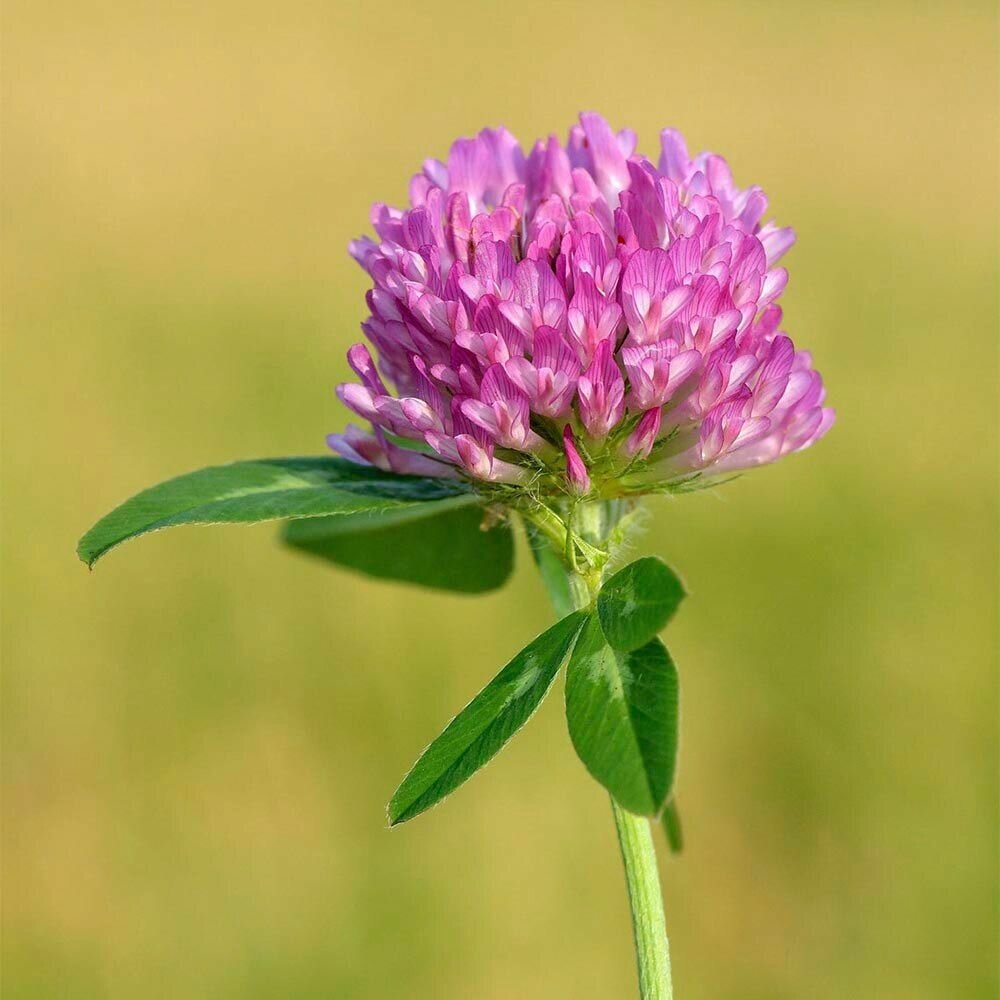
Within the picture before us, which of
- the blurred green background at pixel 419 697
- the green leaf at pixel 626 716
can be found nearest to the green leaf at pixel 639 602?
the green leaf at pixel 626 716

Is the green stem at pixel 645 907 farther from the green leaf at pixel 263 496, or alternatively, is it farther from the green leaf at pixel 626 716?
the green leaf at pixel 263 496

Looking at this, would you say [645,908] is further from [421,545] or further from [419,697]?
[419,697]

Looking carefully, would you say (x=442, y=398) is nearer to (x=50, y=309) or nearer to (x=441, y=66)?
(x=50, y=309)

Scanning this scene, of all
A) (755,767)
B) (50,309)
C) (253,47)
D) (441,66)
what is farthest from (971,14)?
(755,767)

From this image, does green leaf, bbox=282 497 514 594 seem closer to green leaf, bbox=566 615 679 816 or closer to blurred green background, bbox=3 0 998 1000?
green leaf, bbox=566 615 679 816

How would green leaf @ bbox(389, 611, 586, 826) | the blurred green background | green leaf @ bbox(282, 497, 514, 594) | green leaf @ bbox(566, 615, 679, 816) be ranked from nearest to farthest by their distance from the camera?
green leaf @ bbox(566, 615, 679, 816) → green leaf @ bbox(389, 611, 586, 826) → green leaf @ bbox(282, 497, 514, 594) → the blurred green background

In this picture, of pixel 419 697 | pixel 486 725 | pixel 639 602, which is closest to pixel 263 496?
pixel 486 725

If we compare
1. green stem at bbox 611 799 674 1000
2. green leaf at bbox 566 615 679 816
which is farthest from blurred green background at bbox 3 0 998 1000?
green leaf at bbox 566 615 679 816
